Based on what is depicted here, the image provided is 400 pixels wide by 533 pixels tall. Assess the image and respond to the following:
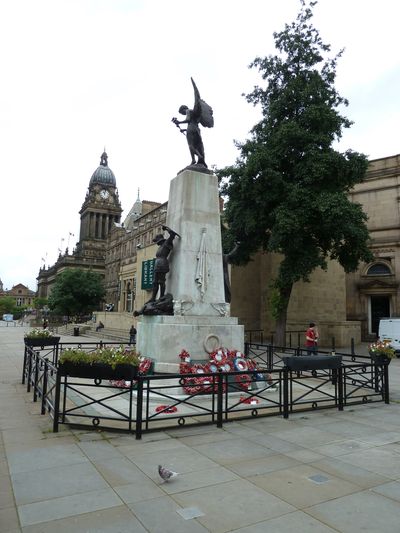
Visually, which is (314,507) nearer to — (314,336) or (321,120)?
(314,336)

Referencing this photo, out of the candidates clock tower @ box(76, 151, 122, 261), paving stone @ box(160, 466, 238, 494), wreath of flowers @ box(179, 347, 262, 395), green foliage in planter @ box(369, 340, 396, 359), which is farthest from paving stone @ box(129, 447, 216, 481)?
clock tower @ box(76, 151, 122, 261)

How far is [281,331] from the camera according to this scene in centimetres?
2586

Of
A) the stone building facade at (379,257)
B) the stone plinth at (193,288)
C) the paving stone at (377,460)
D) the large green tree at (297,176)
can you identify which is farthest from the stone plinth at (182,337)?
the stone building facade at (379,257)

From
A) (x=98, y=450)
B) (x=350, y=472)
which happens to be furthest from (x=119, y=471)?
(x=350, y=472)

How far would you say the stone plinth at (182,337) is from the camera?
399 inches

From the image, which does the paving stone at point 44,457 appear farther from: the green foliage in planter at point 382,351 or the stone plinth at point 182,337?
the green foliage in planter at point 382,351

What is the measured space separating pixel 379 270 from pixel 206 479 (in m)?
38.0

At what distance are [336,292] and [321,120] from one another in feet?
52.5

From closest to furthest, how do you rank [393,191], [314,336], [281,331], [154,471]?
1. [154,471]
2. [314,336]
3. [281,331]
4. [393,191]

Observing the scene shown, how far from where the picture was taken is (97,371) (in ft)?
23.2

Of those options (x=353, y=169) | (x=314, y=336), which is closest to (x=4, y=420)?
(x=314, y=336)

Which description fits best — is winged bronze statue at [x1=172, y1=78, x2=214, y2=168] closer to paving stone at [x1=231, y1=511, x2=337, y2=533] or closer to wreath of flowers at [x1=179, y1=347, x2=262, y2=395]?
wreath of flowers at [x1=179, y1=347, x2=262, y2=395]

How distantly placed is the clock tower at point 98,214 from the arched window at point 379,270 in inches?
3798

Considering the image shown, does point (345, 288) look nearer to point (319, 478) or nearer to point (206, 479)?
A: point (319, 478)
